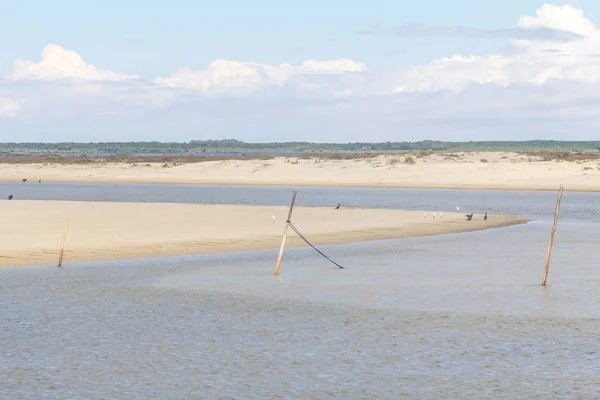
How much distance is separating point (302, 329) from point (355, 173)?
79.4 meters

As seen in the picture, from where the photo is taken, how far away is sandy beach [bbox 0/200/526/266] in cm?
3084

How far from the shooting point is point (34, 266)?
26.9 meters

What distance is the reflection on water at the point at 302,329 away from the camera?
14.1 meters

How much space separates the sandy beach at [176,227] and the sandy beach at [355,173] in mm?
36029

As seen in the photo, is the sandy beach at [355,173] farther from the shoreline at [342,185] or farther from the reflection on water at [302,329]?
the reflection on water at [302,329]

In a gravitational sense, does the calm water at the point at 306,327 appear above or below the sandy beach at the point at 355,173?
below

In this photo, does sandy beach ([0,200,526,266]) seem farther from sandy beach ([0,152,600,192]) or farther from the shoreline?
sandy beach ([0,152,600,192])

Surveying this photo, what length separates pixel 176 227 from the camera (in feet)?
124

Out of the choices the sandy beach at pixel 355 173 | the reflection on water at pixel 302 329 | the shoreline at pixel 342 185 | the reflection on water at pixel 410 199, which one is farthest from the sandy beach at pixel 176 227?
the sandy beach at pixel 355 173

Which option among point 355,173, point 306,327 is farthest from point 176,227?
point 355,173

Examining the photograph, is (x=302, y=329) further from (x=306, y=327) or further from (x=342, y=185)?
(x=342, y=185)

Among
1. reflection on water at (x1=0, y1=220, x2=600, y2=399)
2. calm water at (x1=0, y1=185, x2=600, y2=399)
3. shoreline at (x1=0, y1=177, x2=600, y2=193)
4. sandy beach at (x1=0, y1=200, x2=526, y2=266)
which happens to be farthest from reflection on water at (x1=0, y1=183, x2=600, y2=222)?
reflection on water at (x1=0, y1=220, x2=600, y2=399)

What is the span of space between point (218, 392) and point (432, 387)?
10.4ft

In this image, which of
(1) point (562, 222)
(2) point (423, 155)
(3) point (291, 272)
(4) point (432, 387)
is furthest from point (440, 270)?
(2) point (423, 155)
